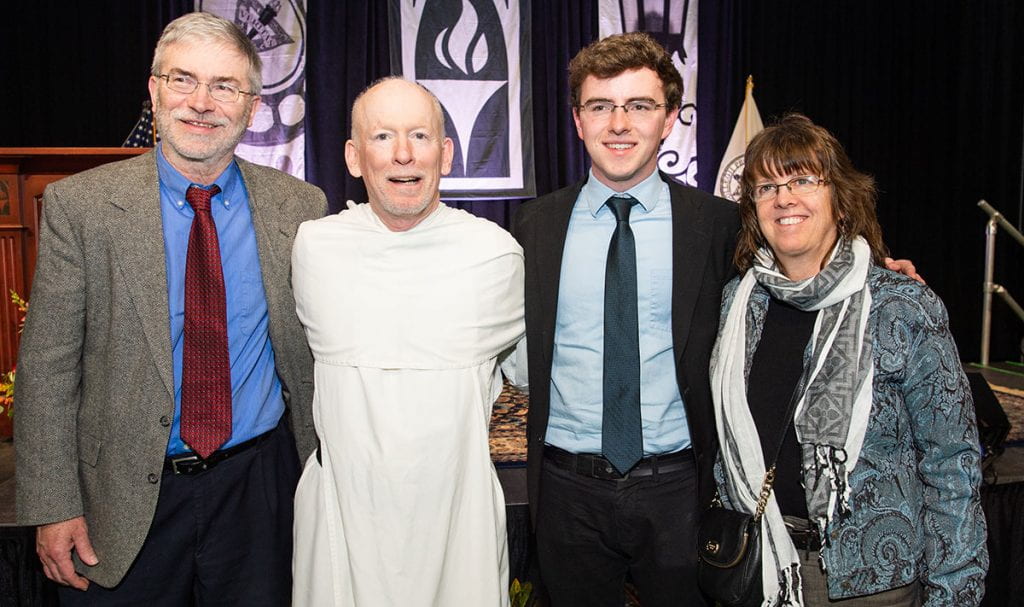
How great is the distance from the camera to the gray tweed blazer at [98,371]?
1627 millimetres

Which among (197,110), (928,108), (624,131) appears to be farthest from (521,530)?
(928,108)

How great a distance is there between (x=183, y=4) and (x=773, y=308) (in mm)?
5278

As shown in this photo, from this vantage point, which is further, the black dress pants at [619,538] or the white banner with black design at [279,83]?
the white banner with black design at [279,83]

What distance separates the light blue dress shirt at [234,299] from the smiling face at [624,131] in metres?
0.85

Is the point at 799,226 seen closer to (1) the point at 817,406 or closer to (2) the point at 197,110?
(1) the point at 817,406

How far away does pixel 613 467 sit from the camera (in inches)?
71.2

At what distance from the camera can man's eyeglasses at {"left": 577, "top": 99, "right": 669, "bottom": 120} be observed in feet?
6.19

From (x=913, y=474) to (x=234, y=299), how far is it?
150cm

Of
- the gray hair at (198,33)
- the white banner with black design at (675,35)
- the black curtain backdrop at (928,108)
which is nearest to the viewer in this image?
the gray hair at (198,33)

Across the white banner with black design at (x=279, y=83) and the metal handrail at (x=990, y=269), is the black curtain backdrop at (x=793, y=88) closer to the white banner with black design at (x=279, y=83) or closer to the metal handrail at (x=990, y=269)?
the white banner with black design at (x=279, y=83)

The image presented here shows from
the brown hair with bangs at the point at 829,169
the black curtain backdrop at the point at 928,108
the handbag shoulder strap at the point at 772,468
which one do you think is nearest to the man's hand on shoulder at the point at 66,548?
the handbag shoulder strap at the point at 772,468

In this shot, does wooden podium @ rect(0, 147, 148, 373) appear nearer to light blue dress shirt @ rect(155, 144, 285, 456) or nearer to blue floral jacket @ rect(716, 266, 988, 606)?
light blue dress shirt @ rect(155, 144, 285, 456)

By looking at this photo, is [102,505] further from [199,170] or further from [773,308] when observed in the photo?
[773,308]

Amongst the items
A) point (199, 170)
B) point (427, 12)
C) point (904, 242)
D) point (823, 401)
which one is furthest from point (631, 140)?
point (904, 242)
